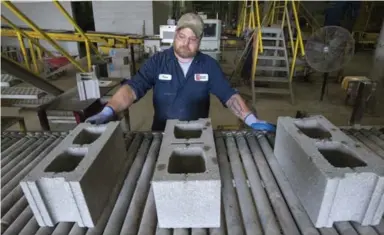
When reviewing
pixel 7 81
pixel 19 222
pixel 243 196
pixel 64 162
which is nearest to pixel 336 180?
pixel 243 196

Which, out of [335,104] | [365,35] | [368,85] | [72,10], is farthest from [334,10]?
[72,10]

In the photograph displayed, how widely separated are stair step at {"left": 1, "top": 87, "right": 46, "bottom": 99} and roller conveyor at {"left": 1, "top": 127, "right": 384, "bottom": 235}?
4.69 feet

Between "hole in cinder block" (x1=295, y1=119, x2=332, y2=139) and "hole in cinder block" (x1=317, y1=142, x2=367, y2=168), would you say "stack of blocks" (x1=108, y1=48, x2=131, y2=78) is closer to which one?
"hole in cinder block" (x1=295, y1=119, x2=332, y2=139)

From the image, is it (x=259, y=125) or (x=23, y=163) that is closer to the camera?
(x=23, y=163)

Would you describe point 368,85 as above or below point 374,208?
below

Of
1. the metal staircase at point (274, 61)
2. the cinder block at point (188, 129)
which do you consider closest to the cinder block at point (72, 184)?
the cinder block at point (188, 129)

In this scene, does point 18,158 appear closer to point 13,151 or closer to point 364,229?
point 13,151

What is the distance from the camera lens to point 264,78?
4469mm

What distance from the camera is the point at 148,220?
791 mm

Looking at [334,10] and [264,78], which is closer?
[264,78]

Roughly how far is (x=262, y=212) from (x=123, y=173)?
0.54m

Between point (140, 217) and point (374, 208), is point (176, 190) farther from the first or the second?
point (374, 208)

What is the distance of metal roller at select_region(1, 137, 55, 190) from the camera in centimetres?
101

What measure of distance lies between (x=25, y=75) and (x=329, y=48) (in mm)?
3979
